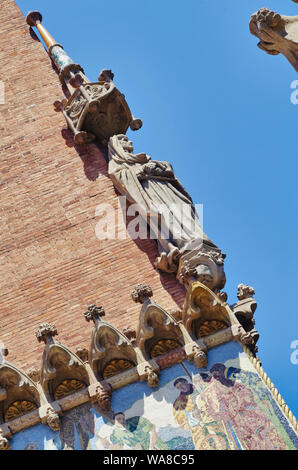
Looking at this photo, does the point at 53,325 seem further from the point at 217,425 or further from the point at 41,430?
the point at 217,425

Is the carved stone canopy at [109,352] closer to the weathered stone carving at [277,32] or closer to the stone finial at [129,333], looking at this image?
the stone finial at [129,333]

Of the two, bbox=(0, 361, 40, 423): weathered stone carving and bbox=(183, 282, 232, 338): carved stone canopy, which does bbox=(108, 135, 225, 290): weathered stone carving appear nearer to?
bbox=(183, 282, 232, 338): carved stone canopy

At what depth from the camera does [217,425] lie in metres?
10.1

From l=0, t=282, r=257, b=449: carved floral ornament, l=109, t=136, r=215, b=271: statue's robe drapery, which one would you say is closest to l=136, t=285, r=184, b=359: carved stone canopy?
l=0, t=282, r=257, b=449: carved floral ornament

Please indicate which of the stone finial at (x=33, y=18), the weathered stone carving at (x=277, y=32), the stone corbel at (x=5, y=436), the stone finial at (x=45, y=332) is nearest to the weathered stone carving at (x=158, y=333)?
the stone finial at (x=45, y=332)

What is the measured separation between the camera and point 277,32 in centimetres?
1005

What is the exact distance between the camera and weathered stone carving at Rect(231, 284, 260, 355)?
1084cm

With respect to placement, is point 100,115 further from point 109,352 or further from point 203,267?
point 109,352

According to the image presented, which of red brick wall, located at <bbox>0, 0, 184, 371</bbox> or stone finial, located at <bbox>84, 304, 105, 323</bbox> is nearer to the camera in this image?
stone finial, located at <bbox>84, 304, 105, 323</bbox>

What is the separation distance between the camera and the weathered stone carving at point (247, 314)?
10845 millimetres

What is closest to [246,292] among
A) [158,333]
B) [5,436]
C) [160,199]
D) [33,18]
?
[158,333]

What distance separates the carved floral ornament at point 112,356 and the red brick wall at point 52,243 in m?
0.71

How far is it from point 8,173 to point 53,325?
4.27 m

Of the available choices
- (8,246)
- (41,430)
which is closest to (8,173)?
(8,246)
